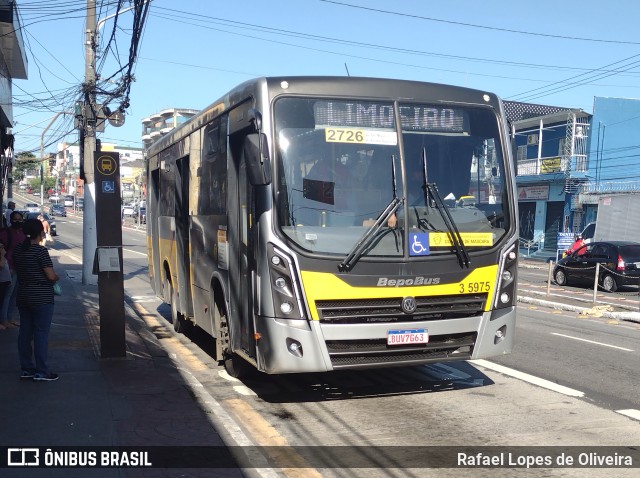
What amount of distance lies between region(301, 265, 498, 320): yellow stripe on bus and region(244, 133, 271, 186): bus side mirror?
3.14 feet

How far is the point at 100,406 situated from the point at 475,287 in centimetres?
386

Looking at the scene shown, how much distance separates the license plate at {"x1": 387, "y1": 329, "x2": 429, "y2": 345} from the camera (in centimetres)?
646

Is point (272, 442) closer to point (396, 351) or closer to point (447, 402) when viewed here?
point (396, 351)

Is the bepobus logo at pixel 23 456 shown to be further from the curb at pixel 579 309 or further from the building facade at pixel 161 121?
the building facade at pixel 161 121

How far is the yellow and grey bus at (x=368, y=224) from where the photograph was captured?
628 cm

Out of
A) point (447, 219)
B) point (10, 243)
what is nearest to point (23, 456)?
point (447, 219)

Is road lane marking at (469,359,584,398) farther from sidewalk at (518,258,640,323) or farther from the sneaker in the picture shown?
sidewalk at (518,258,640,323)

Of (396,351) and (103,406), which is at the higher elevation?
(396,351)

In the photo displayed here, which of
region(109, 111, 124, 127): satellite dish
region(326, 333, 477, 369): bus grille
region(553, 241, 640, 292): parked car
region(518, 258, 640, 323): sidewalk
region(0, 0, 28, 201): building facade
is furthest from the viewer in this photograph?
region(553, 241, 640, 292): parked car

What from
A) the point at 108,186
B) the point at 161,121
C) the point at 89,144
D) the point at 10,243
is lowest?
the point at 10,243

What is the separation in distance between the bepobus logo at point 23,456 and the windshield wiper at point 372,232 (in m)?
2.94

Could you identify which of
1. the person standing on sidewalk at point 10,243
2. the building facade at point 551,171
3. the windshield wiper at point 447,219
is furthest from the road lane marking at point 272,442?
the building facade at point 551,171

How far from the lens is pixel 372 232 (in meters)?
6.39

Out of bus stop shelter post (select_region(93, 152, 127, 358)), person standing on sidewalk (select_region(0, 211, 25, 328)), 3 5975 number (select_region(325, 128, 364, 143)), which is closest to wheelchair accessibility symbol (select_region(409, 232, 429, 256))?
3 5975 number (select_region(325, 128, 364, 143))
